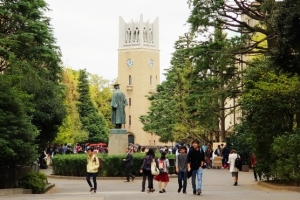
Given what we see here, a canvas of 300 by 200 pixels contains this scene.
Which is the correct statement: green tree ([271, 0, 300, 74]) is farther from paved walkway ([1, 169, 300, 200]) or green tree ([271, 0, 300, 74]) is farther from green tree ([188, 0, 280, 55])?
green tree ([188, 0, 280, 55])

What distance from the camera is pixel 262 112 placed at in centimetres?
3241

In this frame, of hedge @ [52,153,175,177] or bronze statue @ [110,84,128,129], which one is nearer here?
hedge @ [52,153,175,177]

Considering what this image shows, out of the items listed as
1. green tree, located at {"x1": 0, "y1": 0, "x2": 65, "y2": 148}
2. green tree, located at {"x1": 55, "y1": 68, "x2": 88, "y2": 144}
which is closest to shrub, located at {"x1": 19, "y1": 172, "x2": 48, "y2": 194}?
green tree, located at {"x1": 0, "y1": 0, "x2": 65, "y2": 148}

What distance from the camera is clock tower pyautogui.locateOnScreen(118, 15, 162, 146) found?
138125 mm

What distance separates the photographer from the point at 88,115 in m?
103

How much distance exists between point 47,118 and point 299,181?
19.9 metres

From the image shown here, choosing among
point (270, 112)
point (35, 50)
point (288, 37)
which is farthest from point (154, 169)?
point (35, 50)

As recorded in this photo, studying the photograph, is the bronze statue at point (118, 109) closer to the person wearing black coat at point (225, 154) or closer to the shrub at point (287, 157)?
the person wearing black coat at point (225, 154)

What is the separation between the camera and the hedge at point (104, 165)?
3856 cm

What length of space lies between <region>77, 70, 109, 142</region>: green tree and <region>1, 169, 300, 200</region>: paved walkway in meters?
62.2

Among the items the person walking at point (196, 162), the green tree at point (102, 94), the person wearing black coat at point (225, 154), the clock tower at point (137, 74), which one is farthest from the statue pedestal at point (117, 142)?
the clock tower at point (137, 74)

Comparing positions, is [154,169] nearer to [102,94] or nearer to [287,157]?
[287,157]

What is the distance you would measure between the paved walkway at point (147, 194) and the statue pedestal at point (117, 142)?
3553 millimetres

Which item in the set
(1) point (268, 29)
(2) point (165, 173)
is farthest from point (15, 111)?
(1) point (268, 29)
